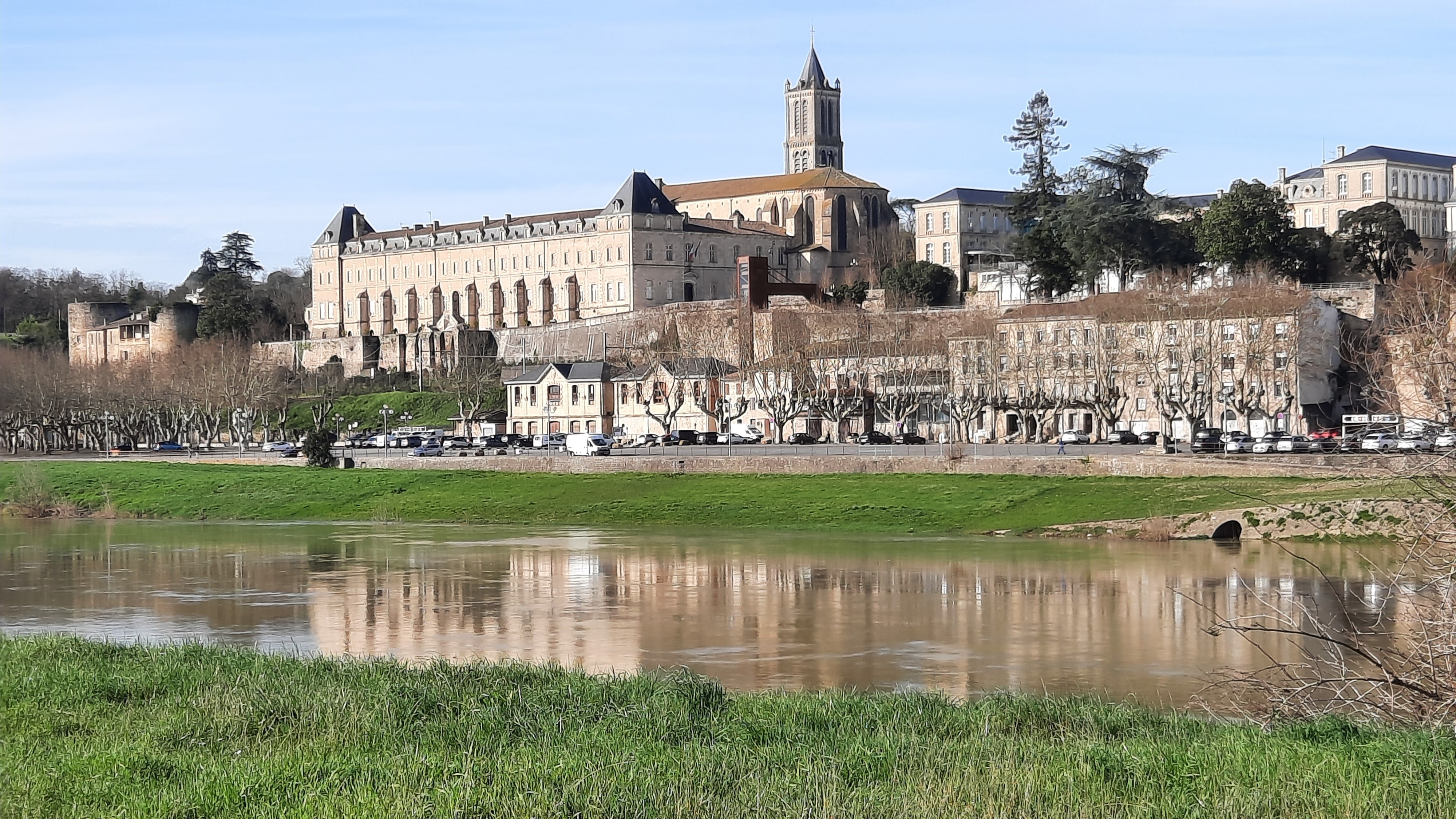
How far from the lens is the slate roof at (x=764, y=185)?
12481 centimetres

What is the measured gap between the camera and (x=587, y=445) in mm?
60312

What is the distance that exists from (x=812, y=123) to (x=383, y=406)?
244 ft

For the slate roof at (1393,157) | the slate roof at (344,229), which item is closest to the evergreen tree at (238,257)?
the slate roof at (344,229)

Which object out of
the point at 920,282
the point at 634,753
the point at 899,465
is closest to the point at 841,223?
the point at 920,282

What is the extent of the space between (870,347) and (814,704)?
49535 mm

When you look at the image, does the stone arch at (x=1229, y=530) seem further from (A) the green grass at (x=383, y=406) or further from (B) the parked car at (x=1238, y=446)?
(A) the green grass at (x=383, y=406)

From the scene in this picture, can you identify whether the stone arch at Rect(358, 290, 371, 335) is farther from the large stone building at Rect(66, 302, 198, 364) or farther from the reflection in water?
the reflection in water

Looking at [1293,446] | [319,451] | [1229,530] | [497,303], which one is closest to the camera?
[1229,530]

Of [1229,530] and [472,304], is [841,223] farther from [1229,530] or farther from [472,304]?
[1229,530]

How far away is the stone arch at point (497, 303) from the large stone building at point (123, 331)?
2075cm

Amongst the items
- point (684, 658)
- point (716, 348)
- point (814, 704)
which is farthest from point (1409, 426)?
point (716, 348)

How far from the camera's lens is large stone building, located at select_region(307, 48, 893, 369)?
11262 cm

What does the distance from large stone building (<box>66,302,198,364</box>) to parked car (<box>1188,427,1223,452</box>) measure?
74.0 metres

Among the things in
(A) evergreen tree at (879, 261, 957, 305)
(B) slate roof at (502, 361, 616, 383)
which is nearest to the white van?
(B) slate roof at (502, 361, 616, 383)
